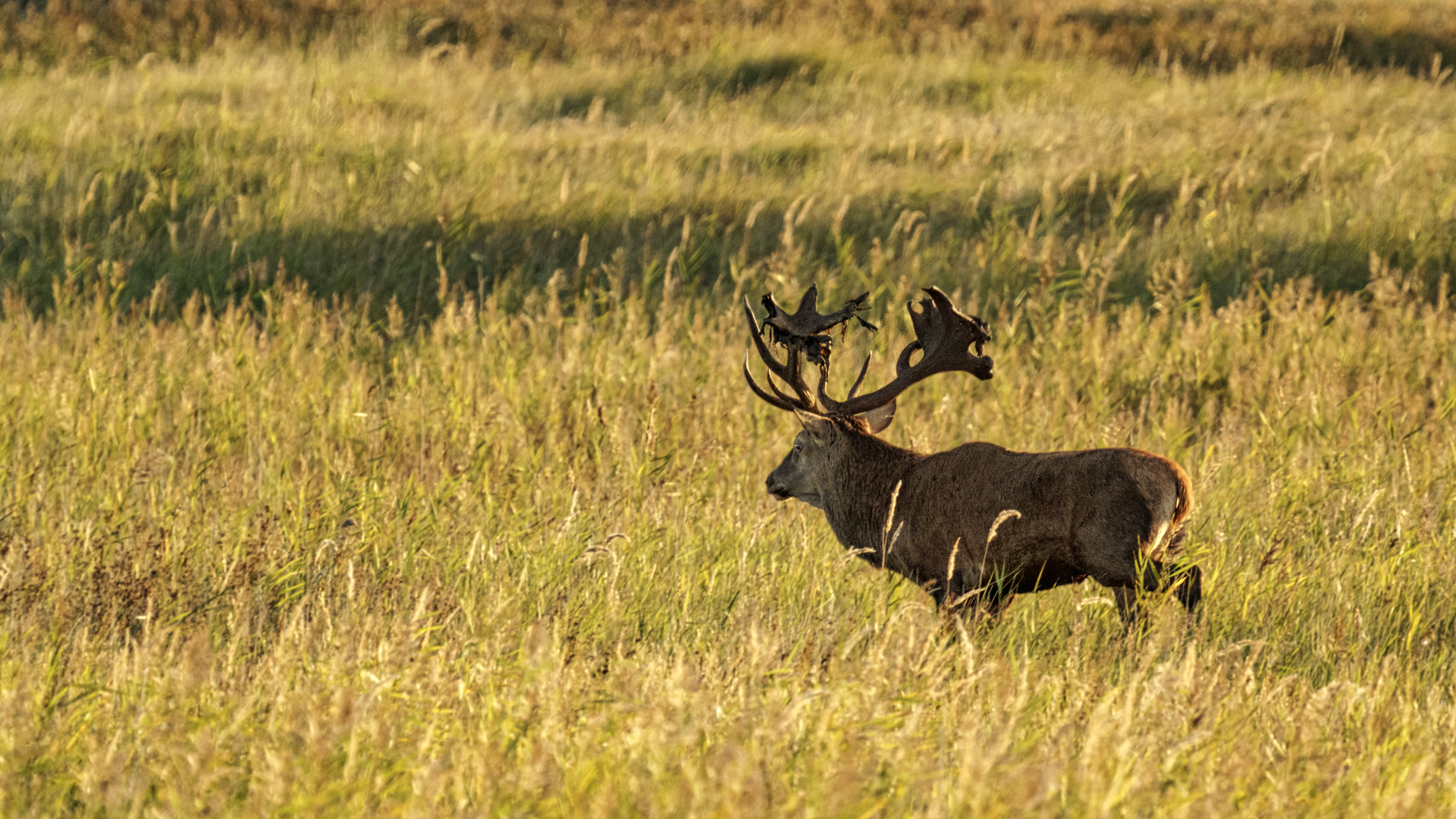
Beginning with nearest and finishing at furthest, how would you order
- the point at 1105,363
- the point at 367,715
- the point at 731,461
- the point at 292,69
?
the point at 367,715, the point at 731,461, the point at 1105,363, the point at 292,69

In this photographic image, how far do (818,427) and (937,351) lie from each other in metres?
0.51

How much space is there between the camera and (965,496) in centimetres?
400

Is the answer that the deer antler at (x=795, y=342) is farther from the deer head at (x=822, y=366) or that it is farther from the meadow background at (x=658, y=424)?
the meadow background at (x=658, y=424)

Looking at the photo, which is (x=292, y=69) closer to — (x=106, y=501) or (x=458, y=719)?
(x=106, y=501)

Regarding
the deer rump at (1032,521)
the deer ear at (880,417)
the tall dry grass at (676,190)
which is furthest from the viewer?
the tall dry grass at (676,190)

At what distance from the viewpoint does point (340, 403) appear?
20.0ft

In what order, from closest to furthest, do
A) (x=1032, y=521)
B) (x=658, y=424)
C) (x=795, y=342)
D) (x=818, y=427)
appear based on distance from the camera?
(x=1032, y=521) → (x=818, y=427) → (x=795, y=342) → (x=658, y=424)

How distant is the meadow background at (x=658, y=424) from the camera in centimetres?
266

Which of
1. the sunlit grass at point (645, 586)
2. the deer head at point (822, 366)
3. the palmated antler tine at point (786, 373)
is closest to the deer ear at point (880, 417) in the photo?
the deer head at point (822, 366)

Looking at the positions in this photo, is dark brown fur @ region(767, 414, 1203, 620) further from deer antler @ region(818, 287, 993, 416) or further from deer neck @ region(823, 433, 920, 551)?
deer antler @ region(818, 287, 993, 416)

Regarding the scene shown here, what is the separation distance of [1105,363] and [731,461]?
2.52 m

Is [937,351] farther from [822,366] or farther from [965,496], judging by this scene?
[965,496]

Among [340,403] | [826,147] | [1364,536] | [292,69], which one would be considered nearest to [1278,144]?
[826,147]

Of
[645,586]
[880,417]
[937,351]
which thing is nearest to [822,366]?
[880,417]
